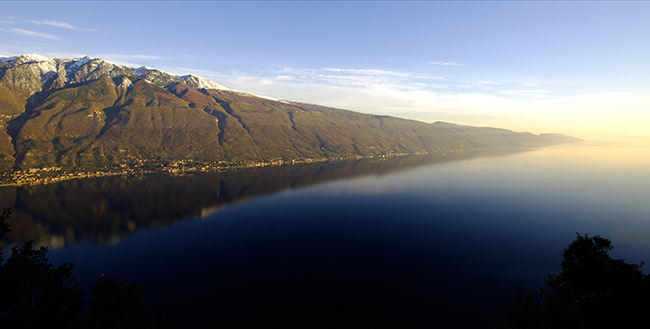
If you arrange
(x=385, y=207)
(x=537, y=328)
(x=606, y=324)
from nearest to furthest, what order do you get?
(x=537, y=328) → (x=606, y=324) → (x=385, y=207)

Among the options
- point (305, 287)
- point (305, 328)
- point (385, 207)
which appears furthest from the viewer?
point (385, 207)

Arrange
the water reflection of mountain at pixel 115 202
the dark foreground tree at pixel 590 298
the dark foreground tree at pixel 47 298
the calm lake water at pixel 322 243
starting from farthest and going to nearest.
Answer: the water reflection of mountain at pixel 115 202 < the calm lake water at pixel 322 243 < the dark foreground tree at pixel 47 298 < the dark foreground tree at pixel 590 298

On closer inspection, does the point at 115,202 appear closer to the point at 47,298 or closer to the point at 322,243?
the point at 322,243

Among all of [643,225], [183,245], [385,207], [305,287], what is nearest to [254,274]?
[305,287]

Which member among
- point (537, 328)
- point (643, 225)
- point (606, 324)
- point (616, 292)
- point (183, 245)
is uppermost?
point (537, 328)

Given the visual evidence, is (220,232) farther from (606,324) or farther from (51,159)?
(51,159)

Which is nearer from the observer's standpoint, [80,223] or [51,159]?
[80,223]

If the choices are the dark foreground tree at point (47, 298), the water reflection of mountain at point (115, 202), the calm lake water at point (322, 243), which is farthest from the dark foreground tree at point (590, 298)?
the water reflection of mountain at point (115, 202)

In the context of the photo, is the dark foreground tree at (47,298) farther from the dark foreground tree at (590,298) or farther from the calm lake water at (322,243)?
the dark foreground tree at (590,298)

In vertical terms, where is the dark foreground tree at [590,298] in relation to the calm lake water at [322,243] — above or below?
above
